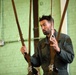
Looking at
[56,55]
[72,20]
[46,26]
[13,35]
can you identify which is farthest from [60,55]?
[13,35]

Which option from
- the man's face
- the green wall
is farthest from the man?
the green wall

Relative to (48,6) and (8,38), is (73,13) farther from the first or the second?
(8,38)

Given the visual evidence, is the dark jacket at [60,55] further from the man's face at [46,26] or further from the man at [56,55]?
the man's face at [46,26]

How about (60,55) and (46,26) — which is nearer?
(60,55)

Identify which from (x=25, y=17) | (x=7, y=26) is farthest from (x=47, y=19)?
(x=7, y=26)

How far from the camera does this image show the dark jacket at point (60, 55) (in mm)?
1572

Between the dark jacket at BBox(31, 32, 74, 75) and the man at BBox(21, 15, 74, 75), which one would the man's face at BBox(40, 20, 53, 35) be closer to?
the man at BBox(21, 15, 74, 75)

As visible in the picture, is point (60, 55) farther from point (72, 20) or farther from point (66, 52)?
point (72, 20)

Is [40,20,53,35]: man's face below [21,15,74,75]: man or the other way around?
the other way around

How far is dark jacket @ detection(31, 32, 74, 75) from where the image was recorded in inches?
61.9

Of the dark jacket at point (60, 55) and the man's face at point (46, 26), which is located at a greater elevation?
the man's face at point (46, 26)

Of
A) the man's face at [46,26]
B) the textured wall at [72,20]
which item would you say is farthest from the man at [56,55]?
the textured wall at [72,20]

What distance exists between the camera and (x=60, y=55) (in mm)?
1489

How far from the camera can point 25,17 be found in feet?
9.60
